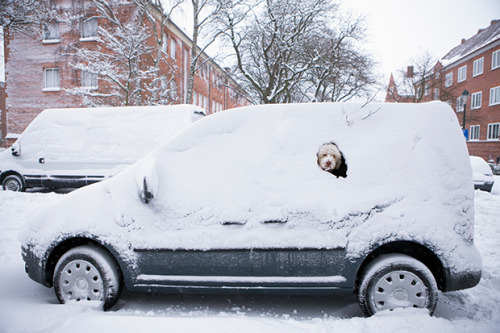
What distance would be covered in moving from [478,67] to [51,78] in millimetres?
36189

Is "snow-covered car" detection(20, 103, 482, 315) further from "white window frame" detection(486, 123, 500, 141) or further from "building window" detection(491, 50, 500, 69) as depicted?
"building window" detection(491, 50, 500, 69)

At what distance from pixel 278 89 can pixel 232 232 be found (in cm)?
1824

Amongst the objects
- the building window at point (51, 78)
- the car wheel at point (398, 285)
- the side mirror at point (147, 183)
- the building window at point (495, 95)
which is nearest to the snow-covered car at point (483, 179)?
the car wheel at point (398, 285)

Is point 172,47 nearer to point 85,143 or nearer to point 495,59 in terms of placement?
point 85,143

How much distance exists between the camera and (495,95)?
2630 cm

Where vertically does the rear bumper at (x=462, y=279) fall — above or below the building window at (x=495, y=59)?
below

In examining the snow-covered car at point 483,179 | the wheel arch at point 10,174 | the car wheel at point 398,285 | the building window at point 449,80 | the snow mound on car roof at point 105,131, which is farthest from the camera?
the building window at point 449,80

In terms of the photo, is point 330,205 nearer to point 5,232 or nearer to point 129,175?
point 129,175

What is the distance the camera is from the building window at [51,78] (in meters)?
19.8

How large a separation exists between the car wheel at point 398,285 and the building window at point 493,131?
100ft

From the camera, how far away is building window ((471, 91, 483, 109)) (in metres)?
28.2

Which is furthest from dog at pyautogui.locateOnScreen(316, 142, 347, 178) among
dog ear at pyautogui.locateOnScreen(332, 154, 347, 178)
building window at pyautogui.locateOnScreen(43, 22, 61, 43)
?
building window at pyautogui.locateOnScreen(43, 22, 61, 43)

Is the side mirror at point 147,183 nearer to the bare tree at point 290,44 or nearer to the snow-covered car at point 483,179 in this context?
the snow-covered car at point 483,179

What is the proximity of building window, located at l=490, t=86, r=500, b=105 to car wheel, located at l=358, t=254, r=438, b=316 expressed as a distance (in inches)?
1231
